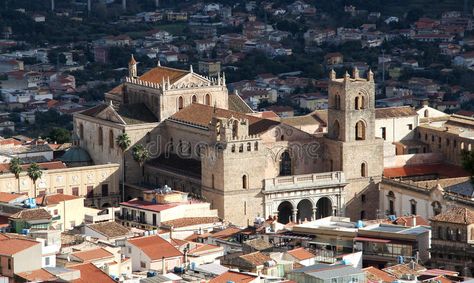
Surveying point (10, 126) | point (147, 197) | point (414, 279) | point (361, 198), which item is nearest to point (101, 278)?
point (414, 279)

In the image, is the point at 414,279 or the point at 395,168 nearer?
the point at 414,279

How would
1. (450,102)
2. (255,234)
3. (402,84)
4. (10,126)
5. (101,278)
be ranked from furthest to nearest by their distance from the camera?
(402,84) → (450,102) → (10,126) → (255,234) → (101,278)

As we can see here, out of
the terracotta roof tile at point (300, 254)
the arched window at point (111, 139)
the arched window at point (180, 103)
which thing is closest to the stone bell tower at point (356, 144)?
the arched window at point (180, 103)

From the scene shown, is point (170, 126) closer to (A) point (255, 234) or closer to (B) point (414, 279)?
(A) point (255, 234)

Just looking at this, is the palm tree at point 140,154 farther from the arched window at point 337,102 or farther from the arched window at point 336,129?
the arched window at point 337,102

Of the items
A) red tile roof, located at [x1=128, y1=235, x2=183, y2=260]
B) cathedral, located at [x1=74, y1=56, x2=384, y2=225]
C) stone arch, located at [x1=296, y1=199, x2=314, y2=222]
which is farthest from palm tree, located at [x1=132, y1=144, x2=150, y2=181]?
red tile roof, located at [x1=128, y1=235, x2=183, y2=260]

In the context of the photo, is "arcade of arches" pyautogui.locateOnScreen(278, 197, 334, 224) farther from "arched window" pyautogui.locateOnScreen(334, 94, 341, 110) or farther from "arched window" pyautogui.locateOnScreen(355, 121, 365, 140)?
"arched window" pyautogui.locateOnScreen(334, 94, 341, 110)
